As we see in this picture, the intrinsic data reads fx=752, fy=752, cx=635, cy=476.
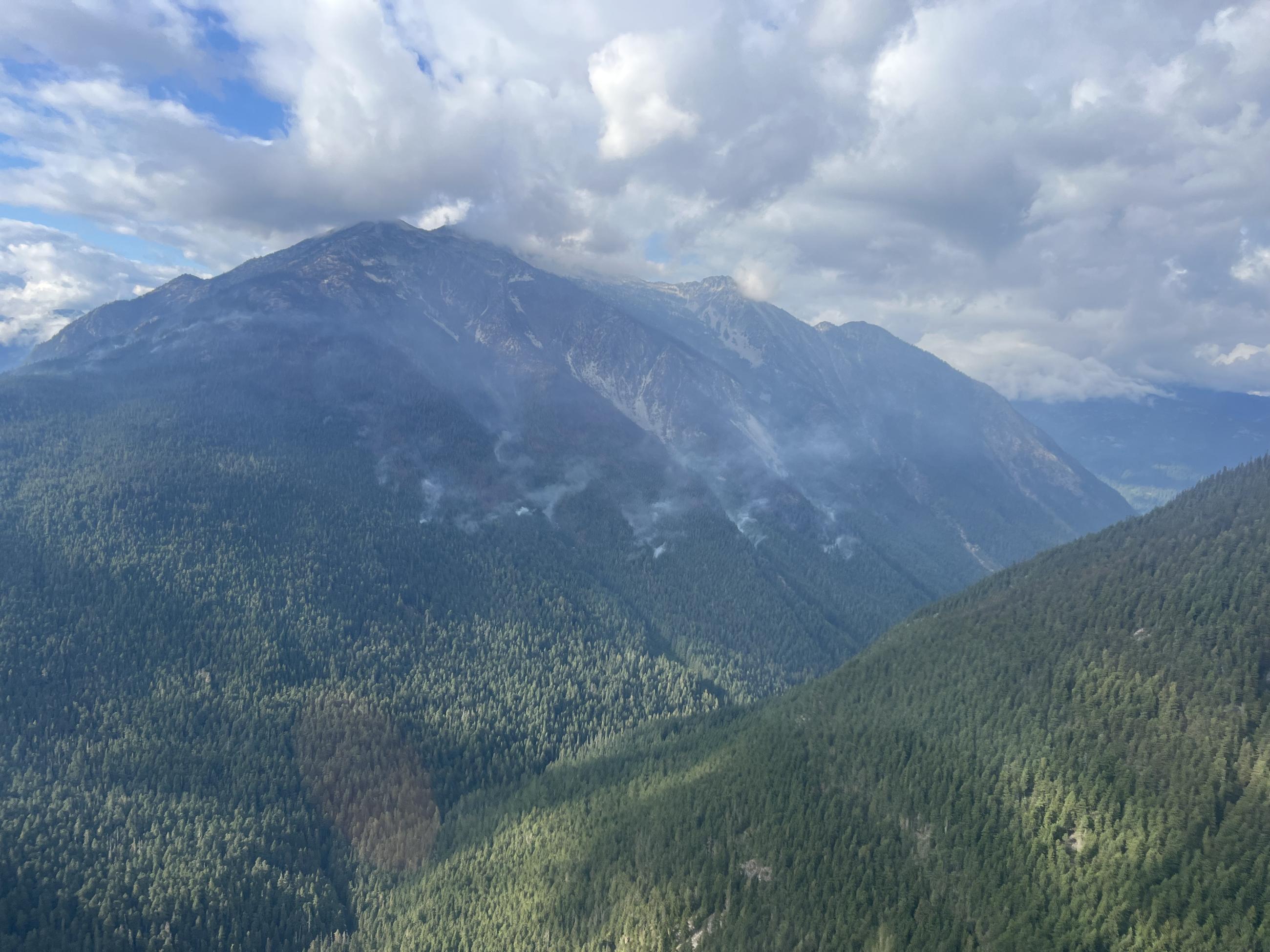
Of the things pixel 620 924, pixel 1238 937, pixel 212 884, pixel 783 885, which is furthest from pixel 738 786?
pixel 212 884

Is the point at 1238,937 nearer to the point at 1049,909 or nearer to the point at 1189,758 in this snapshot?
the point at 1049,909

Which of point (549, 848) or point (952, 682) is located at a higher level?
point (952, 682)

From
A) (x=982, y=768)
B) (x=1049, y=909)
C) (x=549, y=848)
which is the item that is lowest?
(x=549, y=848)

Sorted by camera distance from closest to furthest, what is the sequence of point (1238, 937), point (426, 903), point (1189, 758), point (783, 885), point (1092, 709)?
point (1238, 937), point (1189, 758), point (783, 885), point (1092, 709), point (426, 903)

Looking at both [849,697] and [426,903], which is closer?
[426,903]

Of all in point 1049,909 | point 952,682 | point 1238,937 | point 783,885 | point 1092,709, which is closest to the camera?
point 1238,937

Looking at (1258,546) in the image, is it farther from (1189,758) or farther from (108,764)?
(108,764)

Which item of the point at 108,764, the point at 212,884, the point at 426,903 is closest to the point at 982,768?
the point at 426,903
